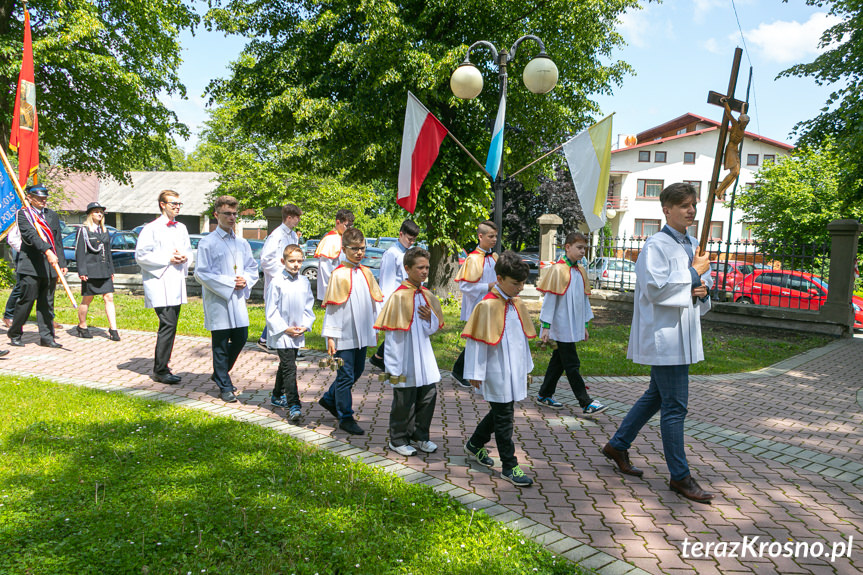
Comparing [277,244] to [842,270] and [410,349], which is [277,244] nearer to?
[410,349]

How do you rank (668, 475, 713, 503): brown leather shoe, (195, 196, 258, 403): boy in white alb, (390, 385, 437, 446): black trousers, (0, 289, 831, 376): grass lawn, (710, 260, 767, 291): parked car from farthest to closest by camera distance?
(710, 260, 767, 291): parked car, (0, 289, 831, 376): grass lawn, (195, 196, 258, 403): boy in white alb, (390, 385, 437, 446): black trousers, (668, 475, 713, 503): brown leather shoe

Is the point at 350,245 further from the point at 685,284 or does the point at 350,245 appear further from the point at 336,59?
the point at 336,59

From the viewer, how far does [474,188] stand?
15.7 metres

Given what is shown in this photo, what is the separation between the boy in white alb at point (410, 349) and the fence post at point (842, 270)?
10.8 meters

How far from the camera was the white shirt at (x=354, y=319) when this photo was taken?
213 inches

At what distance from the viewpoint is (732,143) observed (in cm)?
421

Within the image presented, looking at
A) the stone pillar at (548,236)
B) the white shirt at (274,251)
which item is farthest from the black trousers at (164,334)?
the stone pillar at (548,236)

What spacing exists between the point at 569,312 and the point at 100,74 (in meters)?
15.7

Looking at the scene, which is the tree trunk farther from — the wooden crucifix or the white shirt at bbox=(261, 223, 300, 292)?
the wooden crucifix

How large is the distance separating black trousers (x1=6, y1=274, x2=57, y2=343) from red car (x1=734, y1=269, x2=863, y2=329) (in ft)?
47.0

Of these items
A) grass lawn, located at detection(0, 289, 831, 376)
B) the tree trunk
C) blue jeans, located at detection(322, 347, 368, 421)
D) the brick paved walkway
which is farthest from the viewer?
the tree trunk

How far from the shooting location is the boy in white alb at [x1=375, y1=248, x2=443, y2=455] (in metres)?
4.75

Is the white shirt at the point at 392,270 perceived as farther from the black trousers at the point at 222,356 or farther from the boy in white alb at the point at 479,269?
the black trousers at the point at 222,356

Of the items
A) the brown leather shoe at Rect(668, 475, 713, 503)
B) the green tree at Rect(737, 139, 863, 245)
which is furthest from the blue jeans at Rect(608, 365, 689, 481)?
the green tree at Rect(737, 139, 863, 245)
